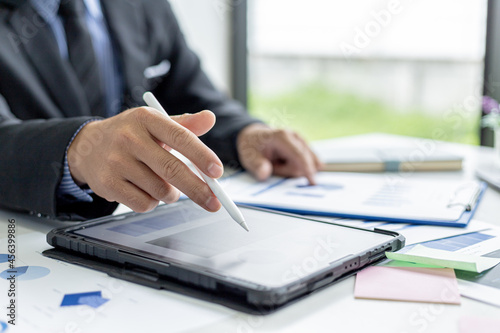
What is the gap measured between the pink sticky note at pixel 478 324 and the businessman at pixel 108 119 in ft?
0.89

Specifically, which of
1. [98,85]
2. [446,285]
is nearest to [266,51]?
[98,85]

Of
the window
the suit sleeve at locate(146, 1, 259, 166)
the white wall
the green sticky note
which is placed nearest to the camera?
the green sticky note

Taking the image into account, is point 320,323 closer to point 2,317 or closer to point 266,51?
point 2,317

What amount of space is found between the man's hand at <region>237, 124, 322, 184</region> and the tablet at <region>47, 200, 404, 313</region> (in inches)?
13.7

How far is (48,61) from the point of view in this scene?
107 cm

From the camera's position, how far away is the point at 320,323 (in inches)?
16.2

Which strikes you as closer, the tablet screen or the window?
the tablet screen

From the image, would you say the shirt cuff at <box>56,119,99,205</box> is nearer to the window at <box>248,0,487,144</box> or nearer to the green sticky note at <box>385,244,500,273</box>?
the green sticky note at <box>385,244,500,273</box>

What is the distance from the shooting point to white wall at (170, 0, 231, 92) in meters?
2.60

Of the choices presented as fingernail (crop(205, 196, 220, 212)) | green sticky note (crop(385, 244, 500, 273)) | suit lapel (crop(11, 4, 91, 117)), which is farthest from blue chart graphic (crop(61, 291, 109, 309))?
suit lapel (crop(11, 4, 91, 117))

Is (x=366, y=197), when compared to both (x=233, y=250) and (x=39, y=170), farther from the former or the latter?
(x=39, y=170)

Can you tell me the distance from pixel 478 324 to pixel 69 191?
51 cm

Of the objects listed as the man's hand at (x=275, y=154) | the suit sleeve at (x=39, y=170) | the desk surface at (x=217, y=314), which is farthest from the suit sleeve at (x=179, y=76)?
the desk surface at (x=217, y=314)

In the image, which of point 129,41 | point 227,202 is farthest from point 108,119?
point 129,41
